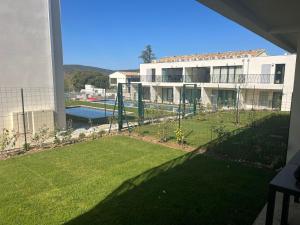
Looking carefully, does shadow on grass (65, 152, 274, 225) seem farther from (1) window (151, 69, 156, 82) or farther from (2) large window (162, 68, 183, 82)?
(1) window (151, 69, 156, 82)

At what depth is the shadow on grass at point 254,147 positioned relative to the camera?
6963 millimetres

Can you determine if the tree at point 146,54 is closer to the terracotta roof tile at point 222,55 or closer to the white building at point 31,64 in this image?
the terracotta roof tile at point 222,55

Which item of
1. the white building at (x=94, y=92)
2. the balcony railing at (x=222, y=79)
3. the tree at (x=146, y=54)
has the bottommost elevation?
the white building at (x=94, y=92)

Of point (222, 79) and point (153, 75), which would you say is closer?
point (222, 79)

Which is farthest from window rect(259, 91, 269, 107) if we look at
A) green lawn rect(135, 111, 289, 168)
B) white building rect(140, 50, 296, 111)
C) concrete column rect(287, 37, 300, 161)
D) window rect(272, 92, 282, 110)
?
concrete column rect(287, 37, 300, 161)

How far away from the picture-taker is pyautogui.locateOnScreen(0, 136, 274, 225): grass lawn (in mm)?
4074

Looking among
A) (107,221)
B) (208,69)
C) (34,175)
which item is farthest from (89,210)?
(208,69)

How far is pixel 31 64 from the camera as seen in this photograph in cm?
1012

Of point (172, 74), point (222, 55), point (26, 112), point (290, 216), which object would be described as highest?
point (222, 55)

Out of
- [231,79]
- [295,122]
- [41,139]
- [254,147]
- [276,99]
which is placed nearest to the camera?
[295,122]

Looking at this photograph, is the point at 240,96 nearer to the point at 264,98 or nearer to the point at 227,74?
the point at 264,98

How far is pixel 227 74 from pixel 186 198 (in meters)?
25.2

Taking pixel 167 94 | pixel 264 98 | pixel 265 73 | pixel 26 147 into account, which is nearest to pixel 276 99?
pixel 264 98

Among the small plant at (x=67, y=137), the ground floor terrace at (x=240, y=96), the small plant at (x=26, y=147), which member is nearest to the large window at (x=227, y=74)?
the ground floor terrace at (x=240, y=96)
